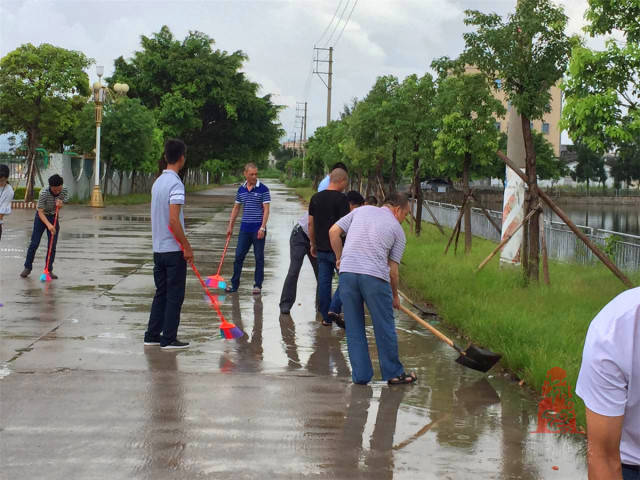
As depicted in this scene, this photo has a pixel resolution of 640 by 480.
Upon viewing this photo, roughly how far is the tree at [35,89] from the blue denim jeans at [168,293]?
1030 inches

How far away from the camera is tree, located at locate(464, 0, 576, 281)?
1159 cm

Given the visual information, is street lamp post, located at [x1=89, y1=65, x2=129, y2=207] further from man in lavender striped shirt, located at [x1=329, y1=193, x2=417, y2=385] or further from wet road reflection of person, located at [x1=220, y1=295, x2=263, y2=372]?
man in lavender striped shirt, located at [x1=329, y1=193, x2=417, y2=385]

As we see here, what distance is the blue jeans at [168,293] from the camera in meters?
7.93

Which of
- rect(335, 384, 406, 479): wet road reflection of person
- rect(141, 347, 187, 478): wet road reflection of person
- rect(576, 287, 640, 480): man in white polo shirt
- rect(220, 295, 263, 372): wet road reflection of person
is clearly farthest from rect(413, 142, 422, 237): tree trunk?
rect(576, 287, 640, 480): man in white polo shirt

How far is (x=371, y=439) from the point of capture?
5473 mm

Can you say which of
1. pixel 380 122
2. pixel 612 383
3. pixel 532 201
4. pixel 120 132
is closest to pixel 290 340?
pixel 532 201

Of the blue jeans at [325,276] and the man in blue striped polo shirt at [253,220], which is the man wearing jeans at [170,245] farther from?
the man in blue striped polo shirt at [253,220]

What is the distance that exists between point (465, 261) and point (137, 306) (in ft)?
19.4

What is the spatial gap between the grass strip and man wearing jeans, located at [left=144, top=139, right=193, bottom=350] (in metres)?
2.90

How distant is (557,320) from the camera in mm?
8609

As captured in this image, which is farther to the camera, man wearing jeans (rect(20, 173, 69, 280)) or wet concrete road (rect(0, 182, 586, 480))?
man wearing jeans (rect(20, 173, 69, 280))

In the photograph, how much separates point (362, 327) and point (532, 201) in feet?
16.6

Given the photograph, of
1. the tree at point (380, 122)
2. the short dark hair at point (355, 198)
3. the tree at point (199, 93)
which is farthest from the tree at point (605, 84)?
the tree at point (199, 93)

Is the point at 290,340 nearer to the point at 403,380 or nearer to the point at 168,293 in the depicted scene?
the point at 168,293
